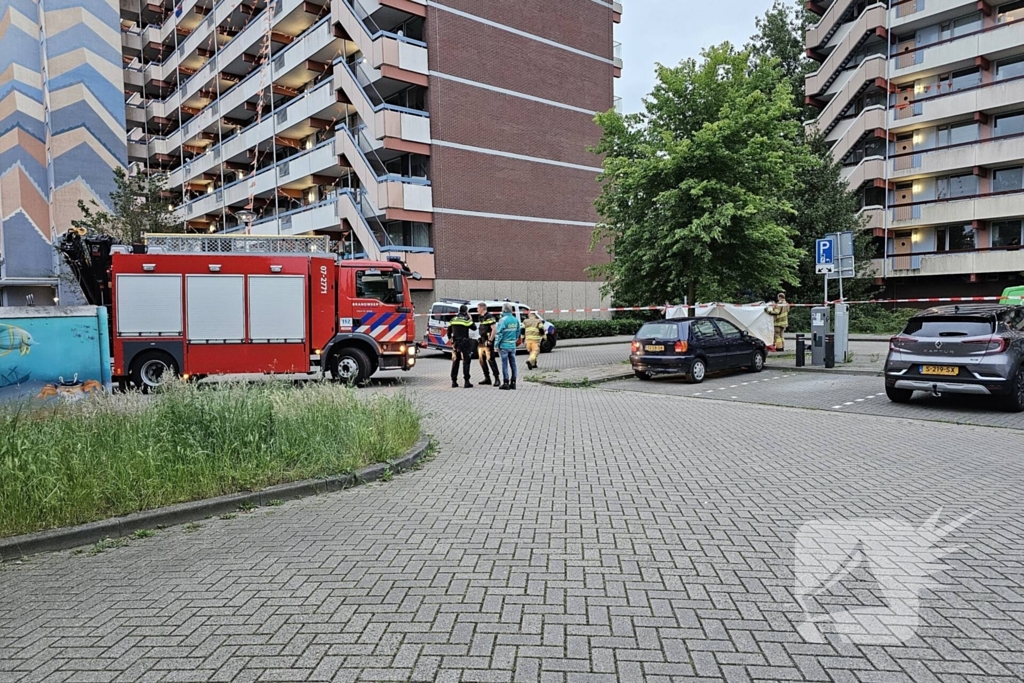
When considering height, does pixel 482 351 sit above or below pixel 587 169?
below

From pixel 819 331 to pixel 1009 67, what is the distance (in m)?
25.1

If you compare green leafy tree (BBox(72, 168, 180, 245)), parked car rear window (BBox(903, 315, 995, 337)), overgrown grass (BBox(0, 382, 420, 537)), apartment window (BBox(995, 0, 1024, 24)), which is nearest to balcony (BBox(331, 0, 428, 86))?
green leafy tree (BBox(72, 168, 180, 245))

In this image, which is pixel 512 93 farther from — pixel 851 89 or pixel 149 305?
pixel 149 305

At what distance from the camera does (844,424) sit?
9070 millimetres

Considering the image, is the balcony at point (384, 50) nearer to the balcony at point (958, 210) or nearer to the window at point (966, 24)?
the balcony at point (958, 210)

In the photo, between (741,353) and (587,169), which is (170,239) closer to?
(741,353)

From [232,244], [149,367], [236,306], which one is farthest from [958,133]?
[149,367]

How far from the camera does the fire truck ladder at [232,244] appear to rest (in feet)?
44.3

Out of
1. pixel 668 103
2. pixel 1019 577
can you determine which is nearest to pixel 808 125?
pixel 668 103

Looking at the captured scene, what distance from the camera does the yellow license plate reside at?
9781 mm

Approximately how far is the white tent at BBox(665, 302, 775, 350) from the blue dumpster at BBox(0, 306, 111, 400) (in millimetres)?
14125

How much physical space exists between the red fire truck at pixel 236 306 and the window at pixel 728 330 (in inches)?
303

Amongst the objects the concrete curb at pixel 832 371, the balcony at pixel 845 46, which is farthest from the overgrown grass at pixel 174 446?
the balcony at pixel 845 46

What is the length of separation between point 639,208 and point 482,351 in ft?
21.6
